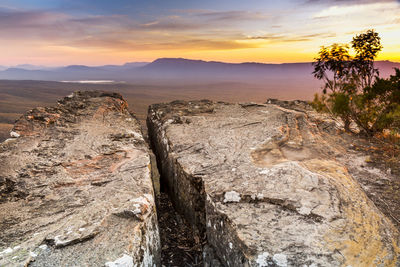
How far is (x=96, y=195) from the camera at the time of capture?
3.60 m

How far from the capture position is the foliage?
7.48m

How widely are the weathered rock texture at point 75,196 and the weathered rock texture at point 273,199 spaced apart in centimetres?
79

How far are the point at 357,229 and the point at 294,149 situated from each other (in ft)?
7.05

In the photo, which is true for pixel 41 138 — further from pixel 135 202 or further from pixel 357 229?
pixel 357 229

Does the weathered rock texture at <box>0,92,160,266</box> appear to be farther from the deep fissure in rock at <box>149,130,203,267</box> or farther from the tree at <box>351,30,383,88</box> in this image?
the tree at <box>351,30,383,88</box>

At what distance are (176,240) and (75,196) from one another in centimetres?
176

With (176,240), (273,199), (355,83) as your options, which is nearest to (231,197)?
(273,199)

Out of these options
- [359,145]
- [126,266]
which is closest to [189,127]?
[126,266]

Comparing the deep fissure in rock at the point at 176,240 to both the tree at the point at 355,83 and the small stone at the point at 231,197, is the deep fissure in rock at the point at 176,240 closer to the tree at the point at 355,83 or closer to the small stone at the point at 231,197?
the small stone at the point at 231,197

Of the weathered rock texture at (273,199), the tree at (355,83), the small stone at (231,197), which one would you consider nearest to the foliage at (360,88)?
the tree at (355,83)

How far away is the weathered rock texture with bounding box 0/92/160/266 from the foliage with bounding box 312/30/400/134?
21.3ft

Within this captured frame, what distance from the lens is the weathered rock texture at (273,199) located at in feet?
8.72

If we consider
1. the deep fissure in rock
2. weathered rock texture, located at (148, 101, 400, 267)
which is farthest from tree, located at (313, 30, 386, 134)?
the deep fissure in rock

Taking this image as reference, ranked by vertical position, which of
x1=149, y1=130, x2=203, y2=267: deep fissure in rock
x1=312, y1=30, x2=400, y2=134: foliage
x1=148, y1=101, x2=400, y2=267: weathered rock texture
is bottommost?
x1=149, y1=130, x2=203, y2=267: deep fissure in rock
